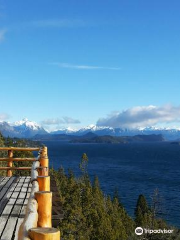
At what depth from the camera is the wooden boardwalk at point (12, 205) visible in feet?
19.5

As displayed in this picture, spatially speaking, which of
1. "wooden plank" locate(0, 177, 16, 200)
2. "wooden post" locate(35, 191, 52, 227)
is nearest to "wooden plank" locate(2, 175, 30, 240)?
"wooden plank" locate(0, 177, 16, 200)

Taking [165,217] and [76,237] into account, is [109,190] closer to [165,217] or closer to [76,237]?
[165,217]

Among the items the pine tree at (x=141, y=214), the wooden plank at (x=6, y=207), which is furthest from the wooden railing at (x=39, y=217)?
the pine tree at (x=141, y=214)

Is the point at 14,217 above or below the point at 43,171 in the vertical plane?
below

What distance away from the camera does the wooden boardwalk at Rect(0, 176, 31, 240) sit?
593 centimetres

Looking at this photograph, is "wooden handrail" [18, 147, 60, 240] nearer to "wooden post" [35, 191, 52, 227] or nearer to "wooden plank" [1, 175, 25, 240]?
"wooden post" [35, 191, 52, 227]

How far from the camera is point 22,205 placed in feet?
26.3

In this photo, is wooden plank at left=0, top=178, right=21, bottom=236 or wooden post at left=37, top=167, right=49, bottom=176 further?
wooden post at left=37, top=167, right=49, bottom=176

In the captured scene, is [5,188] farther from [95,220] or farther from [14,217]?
[95,220]

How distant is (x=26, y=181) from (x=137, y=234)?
45616mm

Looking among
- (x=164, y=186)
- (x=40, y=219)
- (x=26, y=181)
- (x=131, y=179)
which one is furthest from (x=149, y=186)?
(x=40, y=219)

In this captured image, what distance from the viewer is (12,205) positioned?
26.4 feet

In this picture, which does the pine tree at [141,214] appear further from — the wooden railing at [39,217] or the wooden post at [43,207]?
the wooden post at [43,207]

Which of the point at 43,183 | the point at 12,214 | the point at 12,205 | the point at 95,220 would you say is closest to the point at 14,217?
the point at 12,214
